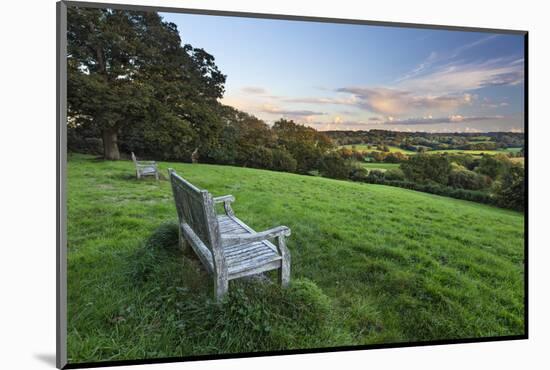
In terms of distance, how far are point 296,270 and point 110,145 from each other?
1.83m

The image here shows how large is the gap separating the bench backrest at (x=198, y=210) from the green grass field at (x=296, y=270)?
0.36 metres

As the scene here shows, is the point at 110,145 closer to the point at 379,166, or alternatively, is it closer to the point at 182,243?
the point at 182,243

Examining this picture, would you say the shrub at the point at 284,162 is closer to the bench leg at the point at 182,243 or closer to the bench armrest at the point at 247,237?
the bench armrest at the point at 247,237

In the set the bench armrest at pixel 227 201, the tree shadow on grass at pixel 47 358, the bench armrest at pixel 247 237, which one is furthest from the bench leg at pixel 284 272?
the tree shadow on grass at pixel 47 358

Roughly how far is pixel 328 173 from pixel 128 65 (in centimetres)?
190

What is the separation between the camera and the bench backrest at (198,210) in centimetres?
216

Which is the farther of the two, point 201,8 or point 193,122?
point 193,122

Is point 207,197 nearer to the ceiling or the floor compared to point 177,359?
nearer to the ceiling

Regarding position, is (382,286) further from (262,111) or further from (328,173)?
(262,111)

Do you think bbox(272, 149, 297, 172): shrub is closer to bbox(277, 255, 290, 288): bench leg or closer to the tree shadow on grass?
bbox(277, 255, 290, 288): bench leg

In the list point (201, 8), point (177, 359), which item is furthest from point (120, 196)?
point (201, 8)

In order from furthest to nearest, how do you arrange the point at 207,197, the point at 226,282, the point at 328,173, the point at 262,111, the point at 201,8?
the point at 328,173 → the point at 262,111 → the point at 201,8 → the point at 226,282 → the point at 207,197

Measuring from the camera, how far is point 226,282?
8.00ft

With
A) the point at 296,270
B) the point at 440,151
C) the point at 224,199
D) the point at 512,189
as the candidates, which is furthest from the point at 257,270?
the point at 512,189
